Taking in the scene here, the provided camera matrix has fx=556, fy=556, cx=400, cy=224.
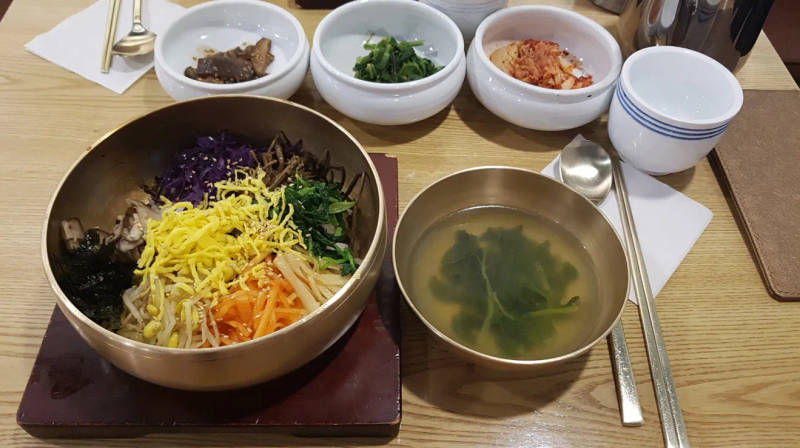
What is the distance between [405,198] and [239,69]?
1.91 ft

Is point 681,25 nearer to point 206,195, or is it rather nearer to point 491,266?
point 491,266

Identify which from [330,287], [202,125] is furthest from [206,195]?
[330,287]

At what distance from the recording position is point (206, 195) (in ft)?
3.84

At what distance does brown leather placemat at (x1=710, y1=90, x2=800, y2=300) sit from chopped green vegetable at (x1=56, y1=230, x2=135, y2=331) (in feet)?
4.37

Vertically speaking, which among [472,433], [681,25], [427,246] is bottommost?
[472,433]

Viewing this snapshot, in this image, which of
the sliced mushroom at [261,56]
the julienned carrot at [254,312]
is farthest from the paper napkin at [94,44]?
the julienned carrot at [254,312]

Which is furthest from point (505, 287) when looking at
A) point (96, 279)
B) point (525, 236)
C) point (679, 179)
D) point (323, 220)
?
point (96, 279)

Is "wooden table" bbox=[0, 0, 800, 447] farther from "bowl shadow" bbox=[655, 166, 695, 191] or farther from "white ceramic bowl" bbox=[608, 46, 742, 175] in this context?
"white ceramic bowl" bbox=[608, 46, 742, 175]

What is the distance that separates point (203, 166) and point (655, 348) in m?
1.01

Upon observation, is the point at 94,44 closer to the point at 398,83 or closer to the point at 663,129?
the point at 398,83

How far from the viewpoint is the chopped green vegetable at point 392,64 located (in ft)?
4.87

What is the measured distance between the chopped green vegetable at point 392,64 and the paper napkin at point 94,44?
25.5 inches

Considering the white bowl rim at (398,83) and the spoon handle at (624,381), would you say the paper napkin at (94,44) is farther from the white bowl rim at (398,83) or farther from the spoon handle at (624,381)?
the spoon handle at (624,381)

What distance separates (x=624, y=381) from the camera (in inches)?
41.1
